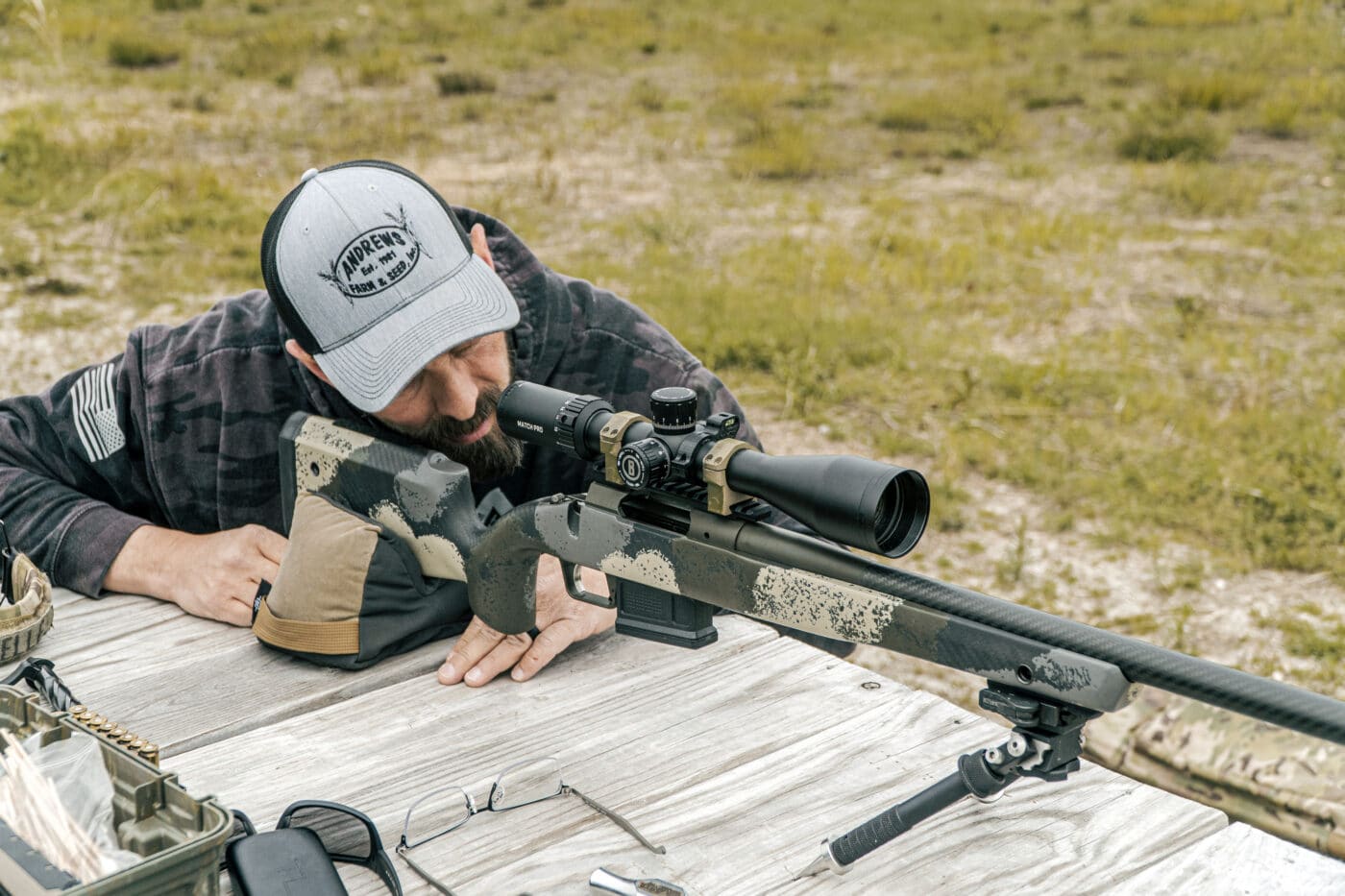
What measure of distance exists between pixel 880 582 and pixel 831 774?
0.51 meters

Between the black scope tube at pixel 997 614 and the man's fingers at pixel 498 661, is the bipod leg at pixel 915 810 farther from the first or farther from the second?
the man's fingers at pixel 498 661

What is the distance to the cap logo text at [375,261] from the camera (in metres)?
2.86

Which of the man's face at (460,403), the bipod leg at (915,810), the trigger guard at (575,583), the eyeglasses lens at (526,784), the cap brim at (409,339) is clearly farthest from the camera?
the man's face at (460,403)

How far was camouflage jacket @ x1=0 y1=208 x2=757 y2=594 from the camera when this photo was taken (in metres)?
3.34

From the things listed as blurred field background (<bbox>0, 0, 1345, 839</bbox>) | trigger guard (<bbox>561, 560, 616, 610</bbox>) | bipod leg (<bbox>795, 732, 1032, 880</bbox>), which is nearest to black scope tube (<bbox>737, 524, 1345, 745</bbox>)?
bipod leg (<bbox>795, 732, 1032, 880</bbox>)

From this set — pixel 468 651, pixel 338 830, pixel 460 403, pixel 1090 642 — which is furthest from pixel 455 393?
pixel 1090 642

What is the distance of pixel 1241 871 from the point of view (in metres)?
2.01

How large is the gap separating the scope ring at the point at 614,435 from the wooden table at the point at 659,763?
1.67 ft

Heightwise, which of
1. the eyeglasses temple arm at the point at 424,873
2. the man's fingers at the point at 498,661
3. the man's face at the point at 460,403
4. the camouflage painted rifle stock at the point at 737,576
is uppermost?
the man's face at the point at 460,403

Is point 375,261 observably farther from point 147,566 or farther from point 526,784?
point 526,784

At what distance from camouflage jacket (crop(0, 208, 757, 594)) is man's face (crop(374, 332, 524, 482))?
0.19 m

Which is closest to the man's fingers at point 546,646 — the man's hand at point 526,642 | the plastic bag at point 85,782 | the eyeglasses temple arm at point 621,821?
the man's hand at point 526,642

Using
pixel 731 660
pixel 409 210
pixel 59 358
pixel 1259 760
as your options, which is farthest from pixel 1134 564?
pixel 59 358

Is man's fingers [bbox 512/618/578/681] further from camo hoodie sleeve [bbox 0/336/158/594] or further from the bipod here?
camo hoodie sleeve [bbox 0/336/158/594]
